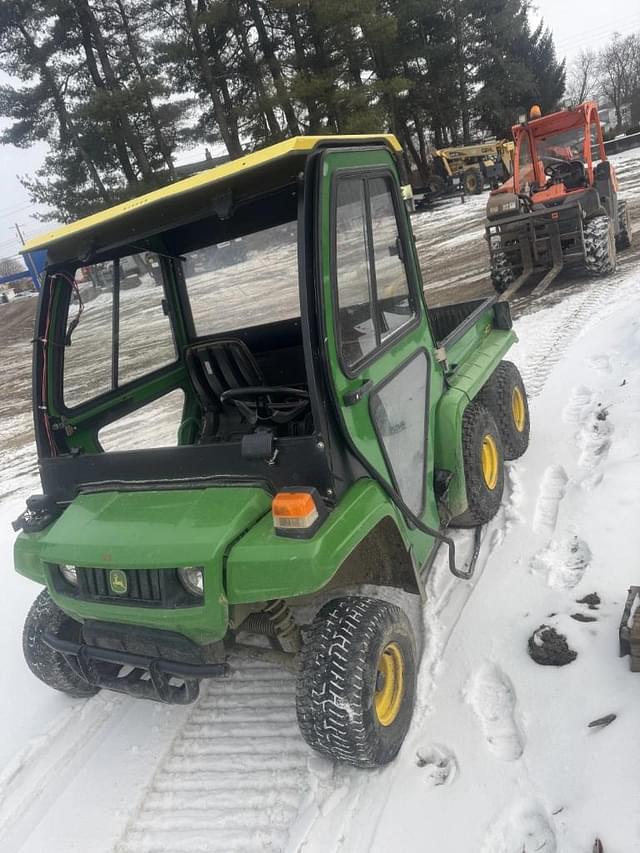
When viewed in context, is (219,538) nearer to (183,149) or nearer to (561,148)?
(561,148)

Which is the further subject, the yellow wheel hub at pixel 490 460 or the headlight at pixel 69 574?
the yellow wheel hub at pixel 490 460

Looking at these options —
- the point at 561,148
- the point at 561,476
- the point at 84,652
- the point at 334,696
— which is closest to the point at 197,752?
the point at 84,652

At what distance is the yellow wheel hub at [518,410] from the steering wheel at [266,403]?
1.94 meters

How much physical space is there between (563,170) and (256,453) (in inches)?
359

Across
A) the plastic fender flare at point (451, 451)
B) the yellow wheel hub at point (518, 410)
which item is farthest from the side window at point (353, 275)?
the yellow wheel hub at point (518, 410)

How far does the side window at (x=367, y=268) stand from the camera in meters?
2.48

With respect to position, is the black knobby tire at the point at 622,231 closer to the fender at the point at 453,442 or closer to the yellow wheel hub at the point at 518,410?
the yellow wheel hub at the point at 518,410

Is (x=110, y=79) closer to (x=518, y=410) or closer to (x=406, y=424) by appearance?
(x=518, y=410)

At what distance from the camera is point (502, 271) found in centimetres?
941

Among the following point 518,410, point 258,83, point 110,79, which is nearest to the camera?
point 518,410

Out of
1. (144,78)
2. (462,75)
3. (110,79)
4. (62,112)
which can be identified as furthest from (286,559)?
(462,75)

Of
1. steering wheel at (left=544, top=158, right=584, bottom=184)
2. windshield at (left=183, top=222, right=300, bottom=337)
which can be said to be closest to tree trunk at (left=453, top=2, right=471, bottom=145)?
steering wheel at (left=544, top=158, right=584, bottom=184)

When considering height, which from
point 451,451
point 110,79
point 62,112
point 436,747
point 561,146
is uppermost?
point 110,79

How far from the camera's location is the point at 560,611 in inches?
117
